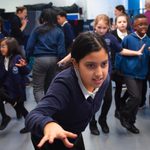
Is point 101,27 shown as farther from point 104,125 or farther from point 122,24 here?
point 104,125

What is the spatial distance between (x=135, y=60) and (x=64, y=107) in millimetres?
2132

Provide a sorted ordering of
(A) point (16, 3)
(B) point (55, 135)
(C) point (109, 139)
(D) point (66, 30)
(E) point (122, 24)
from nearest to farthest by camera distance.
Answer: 1. (B) point (55, 135)
2. (C) point (109, 139)
3. (E) point (122, 24)
4. (D) point (66, 30)
5. (A) point (16, 3)

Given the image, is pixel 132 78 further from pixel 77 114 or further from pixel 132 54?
pixel 77 114

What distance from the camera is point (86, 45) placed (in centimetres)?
165

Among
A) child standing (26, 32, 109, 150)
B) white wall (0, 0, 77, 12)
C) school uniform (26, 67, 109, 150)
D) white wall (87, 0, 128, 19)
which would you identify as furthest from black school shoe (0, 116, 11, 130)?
white wall (0, 0, 77, 12)

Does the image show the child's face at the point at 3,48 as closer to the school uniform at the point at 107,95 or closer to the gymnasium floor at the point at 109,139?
the gymnasium floor at the point at 109,139

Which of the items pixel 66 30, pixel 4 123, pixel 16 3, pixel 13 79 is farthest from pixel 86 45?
pixel 16 3

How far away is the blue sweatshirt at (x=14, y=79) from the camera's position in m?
3.80

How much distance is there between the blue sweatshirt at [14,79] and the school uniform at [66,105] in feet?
6.24

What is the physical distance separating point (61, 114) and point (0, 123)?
A: 8.57ft

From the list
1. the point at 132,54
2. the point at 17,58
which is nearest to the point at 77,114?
the point at 132,54

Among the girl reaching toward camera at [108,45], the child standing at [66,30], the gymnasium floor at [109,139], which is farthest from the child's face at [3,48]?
the child standing at [66,30]

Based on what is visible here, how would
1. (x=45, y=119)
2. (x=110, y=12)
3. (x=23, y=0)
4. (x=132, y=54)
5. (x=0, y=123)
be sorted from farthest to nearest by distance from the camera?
(x=23, y=0), (x=110, y=12), (x=0, y=123), (x=132, y=54), (x=45, y=119)

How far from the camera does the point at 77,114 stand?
1778 millimetres
